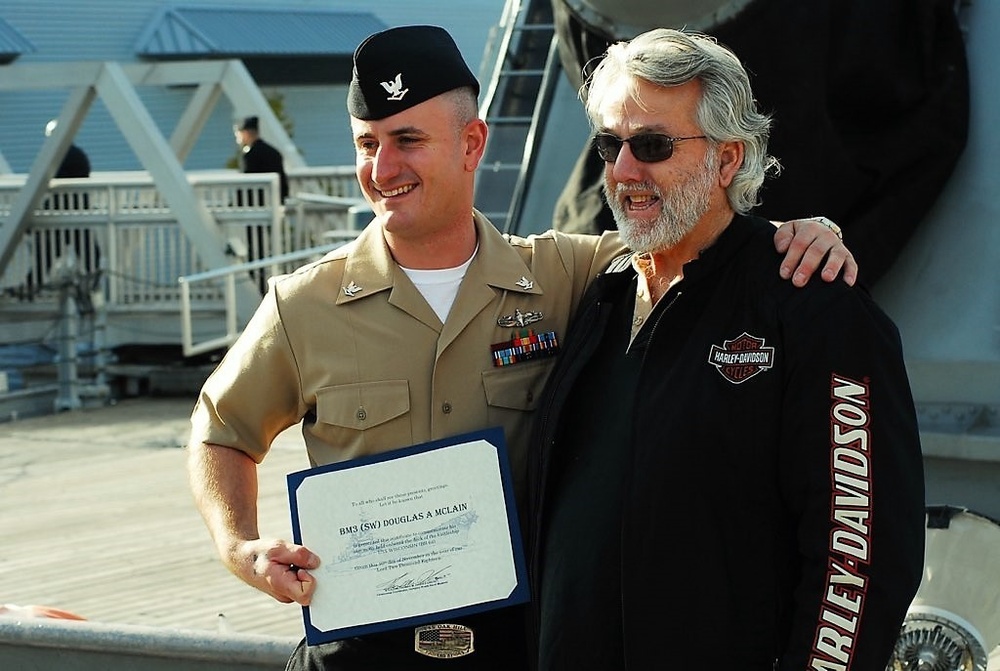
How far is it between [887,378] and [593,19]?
1.95 metres

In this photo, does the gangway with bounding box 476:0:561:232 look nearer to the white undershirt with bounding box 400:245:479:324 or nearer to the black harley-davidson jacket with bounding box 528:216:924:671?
the white undershirt with bounding box 400:245:479:324

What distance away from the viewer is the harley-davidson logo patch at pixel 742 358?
259cm

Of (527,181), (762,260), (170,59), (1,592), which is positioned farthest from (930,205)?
(170,59)

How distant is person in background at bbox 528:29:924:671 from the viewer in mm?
2523

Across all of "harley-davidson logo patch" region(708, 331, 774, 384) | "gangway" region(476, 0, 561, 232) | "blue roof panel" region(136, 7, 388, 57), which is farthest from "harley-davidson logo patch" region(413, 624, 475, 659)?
"blue roof panel" region(136, 7, 388, 57)

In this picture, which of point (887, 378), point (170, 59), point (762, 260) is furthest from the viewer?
point (170, 59)

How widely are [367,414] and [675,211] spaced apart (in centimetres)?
71

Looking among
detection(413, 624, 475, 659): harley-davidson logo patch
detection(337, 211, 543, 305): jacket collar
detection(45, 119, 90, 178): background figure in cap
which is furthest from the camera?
detection(45, 119, 90, 178): background figure in cap

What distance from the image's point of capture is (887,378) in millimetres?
2555

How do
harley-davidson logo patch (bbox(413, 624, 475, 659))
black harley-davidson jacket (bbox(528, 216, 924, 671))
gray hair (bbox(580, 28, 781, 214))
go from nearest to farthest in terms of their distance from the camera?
black harley-davidson jacket (bbox(528, 216, 924, 671)) < gray hair (bbox(580, 28, 781, 214)) < harley-davidson logo patch (bbox(413, 624, 475, 659))

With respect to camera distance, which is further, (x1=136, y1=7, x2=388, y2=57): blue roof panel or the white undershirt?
(x1=136, y1=7, x2=388, y2=57): blue roof panel

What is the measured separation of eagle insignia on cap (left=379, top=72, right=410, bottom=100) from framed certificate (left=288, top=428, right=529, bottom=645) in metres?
0.66

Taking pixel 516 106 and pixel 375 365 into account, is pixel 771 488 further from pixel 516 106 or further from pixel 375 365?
pixel 516 106

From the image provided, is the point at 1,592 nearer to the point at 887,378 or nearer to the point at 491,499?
the point at 491,499
